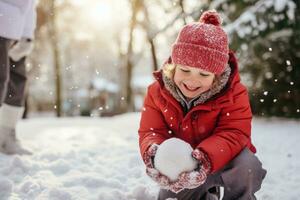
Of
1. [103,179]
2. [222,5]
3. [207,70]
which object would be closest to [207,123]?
[207,70]

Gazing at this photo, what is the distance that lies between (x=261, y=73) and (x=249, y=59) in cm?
37

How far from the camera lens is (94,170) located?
343 centimetres

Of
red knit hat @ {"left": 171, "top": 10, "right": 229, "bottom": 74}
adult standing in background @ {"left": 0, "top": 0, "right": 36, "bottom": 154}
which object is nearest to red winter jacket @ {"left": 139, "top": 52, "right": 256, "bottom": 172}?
red knit hat @ {"left": 171, "top": 10, "right": 229, "bottom": 74}

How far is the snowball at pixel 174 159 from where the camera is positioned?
1987mm

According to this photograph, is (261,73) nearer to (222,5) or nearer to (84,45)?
(222,5)

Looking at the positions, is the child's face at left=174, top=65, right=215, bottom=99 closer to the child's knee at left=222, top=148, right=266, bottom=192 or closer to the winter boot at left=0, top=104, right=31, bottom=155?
the child's knee at left=222, top=148, right=266, bottom=192

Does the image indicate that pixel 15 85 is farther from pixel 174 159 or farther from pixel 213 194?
pixel 174 159

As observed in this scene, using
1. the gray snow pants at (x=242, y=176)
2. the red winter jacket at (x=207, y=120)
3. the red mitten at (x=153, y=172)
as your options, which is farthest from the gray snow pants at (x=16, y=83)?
the gray snow pants at (x=242, y=176)

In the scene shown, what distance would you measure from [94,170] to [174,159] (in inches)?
61.7

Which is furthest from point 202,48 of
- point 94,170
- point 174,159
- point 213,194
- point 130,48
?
point 130,48

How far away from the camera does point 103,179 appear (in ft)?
9.96

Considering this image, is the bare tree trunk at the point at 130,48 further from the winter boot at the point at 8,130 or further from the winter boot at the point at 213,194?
the winter boot at the point at 213,194

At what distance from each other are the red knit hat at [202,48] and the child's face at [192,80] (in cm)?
3

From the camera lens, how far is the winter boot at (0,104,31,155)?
3818mm
